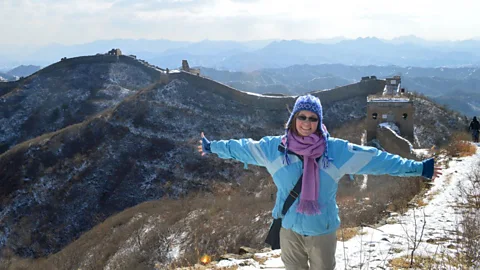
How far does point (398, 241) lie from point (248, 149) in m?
3.36

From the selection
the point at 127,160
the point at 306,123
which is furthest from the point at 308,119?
the point at 127,160

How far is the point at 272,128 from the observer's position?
3145cm

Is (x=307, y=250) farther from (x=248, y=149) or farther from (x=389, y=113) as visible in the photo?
(x=389, y=113)

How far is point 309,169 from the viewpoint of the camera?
3.52 metres

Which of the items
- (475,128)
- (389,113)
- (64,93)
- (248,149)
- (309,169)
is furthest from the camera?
(64,93)

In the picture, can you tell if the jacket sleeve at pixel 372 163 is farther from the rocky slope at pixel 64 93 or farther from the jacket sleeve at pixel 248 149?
the rocky slope at pixel 64 93

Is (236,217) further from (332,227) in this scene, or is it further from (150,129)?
(150,129)

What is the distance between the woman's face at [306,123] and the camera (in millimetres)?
3562

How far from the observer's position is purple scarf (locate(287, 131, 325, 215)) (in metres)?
3.51

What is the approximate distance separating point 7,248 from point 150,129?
41.8ft

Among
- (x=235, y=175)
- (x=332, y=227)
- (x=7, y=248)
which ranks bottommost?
(x=7, y=248)

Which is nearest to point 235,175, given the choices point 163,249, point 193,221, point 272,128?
point 272,128

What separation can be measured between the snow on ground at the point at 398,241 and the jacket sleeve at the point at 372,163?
4.57 feet

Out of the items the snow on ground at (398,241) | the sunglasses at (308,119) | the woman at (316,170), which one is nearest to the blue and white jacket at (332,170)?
the woman at (316,170)
